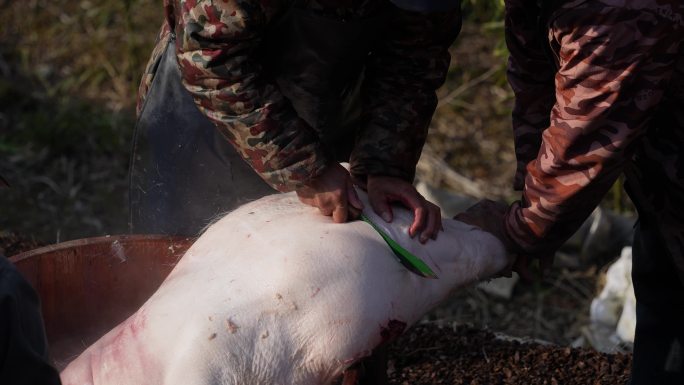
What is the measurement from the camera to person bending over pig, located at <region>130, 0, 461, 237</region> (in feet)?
6.42

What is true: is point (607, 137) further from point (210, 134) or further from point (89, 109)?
point (89, 109)

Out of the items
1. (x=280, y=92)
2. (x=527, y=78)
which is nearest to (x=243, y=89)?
(x=280, y=92)

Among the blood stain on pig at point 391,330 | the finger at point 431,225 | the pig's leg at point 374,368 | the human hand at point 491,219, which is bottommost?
the pig's leg at point 374,368

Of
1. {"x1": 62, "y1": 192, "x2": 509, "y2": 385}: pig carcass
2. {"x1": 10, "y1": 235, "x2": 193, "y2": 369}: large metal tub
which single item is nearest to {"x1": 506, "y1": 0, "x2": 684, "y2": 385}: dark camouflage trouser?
{"x1": 62, "y1": 192, "x2": 509, "y2": 385}: pig carcass

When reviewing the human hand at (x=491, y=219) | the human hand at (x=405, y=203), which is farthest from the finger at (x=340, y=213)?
the human hand at (x=491, y=219)

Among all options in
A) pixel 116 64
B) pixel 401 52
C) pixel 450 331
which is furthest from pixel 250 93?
pixel 116 64

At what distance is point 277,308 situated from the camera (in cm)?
186

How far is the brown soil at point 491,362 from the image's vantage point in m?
2.53

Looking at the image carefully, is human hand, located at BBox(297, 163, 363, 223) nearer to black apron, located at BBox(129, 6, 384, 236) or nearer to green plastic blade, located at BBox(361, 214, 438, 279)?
green plastic blade, located at BBox(361, 214, 438, 279)

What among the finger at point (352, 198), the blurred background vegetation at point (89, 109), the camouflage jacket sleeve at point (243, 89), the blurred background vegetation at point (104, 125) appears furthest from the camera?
the blurred background vegetation at point (89, 109)

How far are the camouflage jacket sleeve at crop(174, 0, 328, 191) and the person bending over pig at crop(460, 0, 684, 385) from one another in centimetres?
46

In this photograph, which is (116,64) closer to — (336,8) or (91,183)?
(91,183)

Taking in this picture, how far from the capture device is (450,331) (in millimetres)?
2791

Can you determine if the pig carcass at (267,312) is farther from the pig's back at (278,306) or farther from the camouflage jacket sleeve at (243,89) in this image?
the camouflage jacket sleeve at (243,89)
